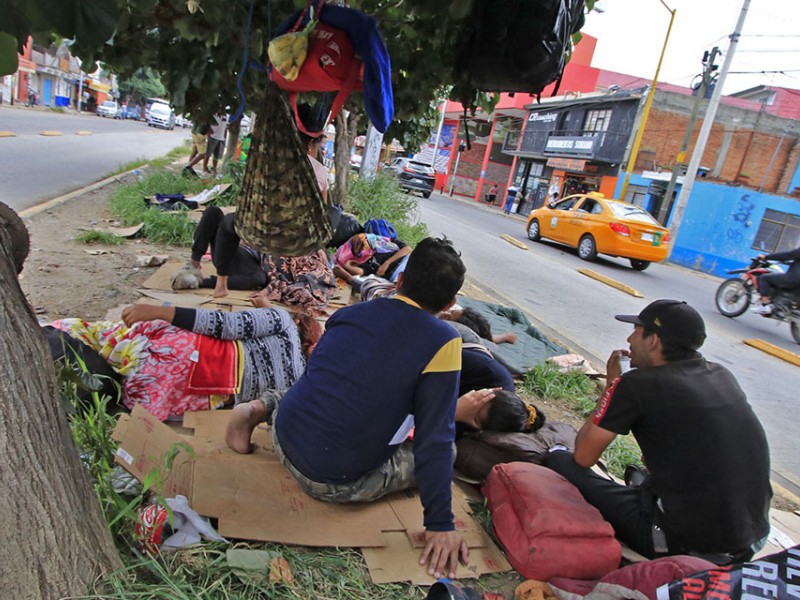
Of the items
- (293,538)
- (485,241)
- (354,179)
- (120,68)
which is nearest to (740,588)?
(293,538)

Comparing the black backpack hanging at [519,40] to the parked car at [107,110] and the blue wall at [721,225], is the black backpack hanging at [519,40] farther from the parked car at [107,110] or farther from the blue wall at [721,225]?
the parked car at [107,110]

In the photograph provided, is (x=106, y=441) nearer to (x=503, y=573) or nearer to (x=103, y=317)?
(x=503, y=573)

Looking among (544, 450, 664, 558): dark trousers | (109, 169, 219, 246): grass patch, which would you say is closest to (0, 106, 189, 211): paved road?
(109, 169, 219, 246): grass patch

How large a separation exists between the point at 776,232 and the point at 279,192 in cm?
1614

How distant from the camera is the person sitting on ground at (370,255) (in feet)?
17.2

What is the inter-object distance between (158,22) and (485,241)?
10.2m

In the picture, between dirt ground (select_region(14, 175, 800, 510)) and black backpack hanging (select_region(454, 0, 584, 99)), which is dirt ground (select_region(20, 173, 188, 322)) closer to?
dirt ground (select_region(14, 175, 800, 510))

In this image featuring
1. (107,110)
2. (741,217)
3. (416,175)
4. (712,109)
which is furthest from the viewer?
(107,110)

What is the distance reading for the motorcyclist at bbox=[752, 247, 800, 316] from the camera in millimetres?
7098

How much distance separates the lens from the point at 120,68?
2.86 meters

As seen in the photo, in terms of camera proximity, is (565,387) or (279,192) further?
(565,387)

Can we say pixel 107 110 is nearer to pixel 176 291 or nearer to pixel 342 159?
pixel 342 159

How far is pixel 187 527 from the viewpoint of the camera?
181cm

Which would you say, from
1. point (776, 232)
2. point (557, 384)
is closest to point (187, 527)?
point (557, 384)
